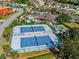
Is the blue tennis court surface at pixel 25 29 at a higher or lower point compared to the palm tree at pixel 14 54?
lower

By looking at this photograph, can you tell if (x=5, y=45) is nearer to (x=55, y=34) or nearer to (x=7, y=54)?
(x=7, y=54)

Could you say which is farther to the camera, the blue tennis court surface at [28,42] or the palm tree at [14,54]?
the blue tennis court surface at [28,42]

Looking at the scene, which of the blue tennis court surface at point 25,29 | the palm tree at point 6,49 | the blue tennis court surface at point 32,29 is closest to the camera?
the palm tree at point 6,49

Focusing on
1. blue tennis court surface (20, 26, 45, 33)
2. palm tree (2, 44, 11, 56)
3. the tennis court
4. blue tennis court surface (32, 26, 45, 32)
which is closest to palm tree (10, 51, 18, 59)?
palm tree (2, 44, 11, 56)

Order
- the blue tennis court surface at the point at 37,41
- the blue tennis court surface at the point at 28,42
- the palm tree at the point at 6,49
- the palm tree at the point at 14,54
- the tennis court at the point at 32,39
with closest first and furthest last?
the palm tree at the point at 14,54 → the palm tree at the point at 6,49 → the tennis court at the point at 32,39 → the blue tennis court surface at the point at 37,41 → the blue tennis court surface at the point at 28,42

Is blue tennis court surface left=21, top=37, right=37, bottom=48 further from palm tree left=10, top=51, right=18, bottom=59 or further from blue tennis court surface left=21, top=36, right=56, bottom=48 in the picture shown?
palm tree left=10, top=51, right=18, bottom=59

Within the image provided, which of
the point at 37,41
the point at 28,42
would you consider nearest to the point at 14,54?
the point at 28,42

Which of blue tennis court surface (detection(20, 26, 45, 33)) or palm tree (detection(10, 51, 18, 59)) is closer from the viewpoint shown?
palm tree (detection(10, 51, 18, 59))

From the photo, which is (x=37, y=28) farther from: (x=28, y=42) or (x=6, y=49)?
(x=6, y=49)

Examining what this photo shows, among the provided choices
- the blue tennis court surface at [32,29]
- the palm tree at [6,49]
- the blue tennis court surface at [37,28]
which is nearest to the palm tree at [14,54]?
the palm tree at [6,49]

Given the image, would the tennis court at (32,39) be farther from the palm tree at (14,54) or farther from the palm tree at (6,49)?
the palm tree at (14,54)
